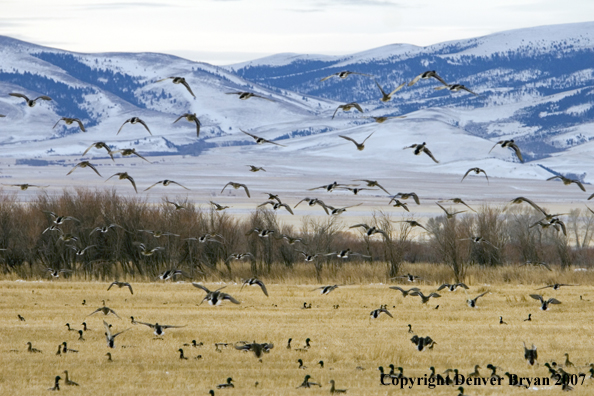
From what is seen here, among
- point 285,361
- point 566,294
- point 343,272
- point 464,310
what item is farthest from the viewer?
point 343,272

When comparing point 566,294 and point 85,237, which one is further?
point 85,237

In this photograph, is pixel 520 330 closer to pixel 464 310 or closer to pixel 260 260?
pixel 464 310

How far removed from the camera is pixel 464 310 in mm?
29219

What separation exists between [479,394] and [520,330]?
913cm

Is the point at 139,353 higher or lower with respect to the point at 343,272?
higher

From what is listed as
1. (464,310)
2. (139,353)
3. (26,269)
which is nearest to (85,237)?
(26,269)

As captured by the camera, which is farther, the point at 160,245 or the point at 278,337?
the point at 160,245

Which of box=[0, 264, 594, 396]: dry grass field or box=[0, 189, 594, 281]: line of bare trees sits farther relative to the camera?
box=[0, 189, 594, 281]: line of bare trees

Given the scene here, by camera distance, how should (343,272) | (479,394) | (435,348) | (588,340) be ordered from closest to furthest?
(479,394) < (435,348) < (588,340) < (343,272)

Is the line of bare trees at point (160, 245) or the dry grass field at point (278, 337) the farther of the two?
the line of bare trees at point (160, 245)

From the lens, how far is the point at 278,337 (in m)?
22.1

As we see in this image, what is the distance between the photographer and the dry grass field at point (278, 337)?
648 inches

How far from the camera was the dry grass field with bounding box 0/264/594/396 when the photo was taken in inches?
648

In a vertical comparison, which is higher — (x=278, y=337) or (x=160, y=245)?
(x=278, y=337)
